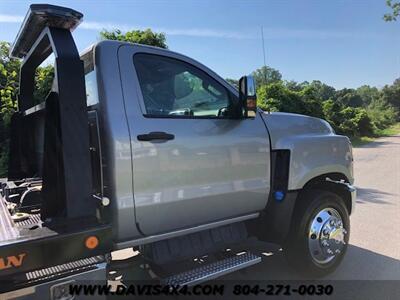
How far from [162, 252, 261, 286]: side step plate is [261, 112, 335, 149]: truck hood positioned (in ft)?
3.64

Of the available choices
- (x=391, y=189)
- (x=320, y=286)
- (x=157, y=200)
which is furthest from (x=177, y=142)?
(x=391, y=189)

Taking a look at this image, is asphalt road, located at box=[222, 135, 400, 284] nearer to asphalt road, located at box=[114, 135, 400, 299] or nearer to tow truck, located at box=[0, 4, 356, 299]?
asphalt road, located at box=[114, 135, 400, 299]

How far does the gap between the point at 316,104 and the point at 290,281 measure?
71.3 feet

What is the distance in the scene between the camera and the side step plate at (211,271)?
10.2ft

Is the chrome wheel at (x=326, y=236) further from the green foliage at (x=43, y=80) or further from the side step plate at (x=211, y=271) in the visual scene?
the green foliage at (x=43, y=80)

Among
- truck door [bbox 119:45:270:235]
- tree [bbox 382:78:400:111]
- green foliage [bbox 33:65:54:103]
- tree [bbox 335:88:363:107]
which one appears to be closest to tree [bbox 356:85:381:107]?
tree [bbox 335:88:363:107]

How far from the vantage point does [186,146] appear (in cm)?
314

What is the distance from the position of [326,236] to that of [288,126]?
129 cm

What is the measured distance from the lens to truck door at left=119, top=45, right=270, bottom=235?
2941 millimetres

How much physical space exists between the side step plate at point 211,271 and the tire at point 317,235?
650 mm

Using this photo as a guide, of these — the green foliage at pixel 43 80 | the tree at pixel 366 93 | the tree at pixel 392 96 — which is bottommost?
the green foliage at pixel 43 80

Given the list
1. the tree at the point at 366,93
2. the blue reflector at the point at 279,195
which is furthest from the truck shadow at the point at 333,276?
the tree at the point at 366,93

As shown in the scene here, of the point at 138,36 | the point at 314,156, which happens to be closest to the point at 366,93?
the point at 138,36

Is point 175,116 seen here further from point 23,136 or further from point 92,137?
point 23,136
